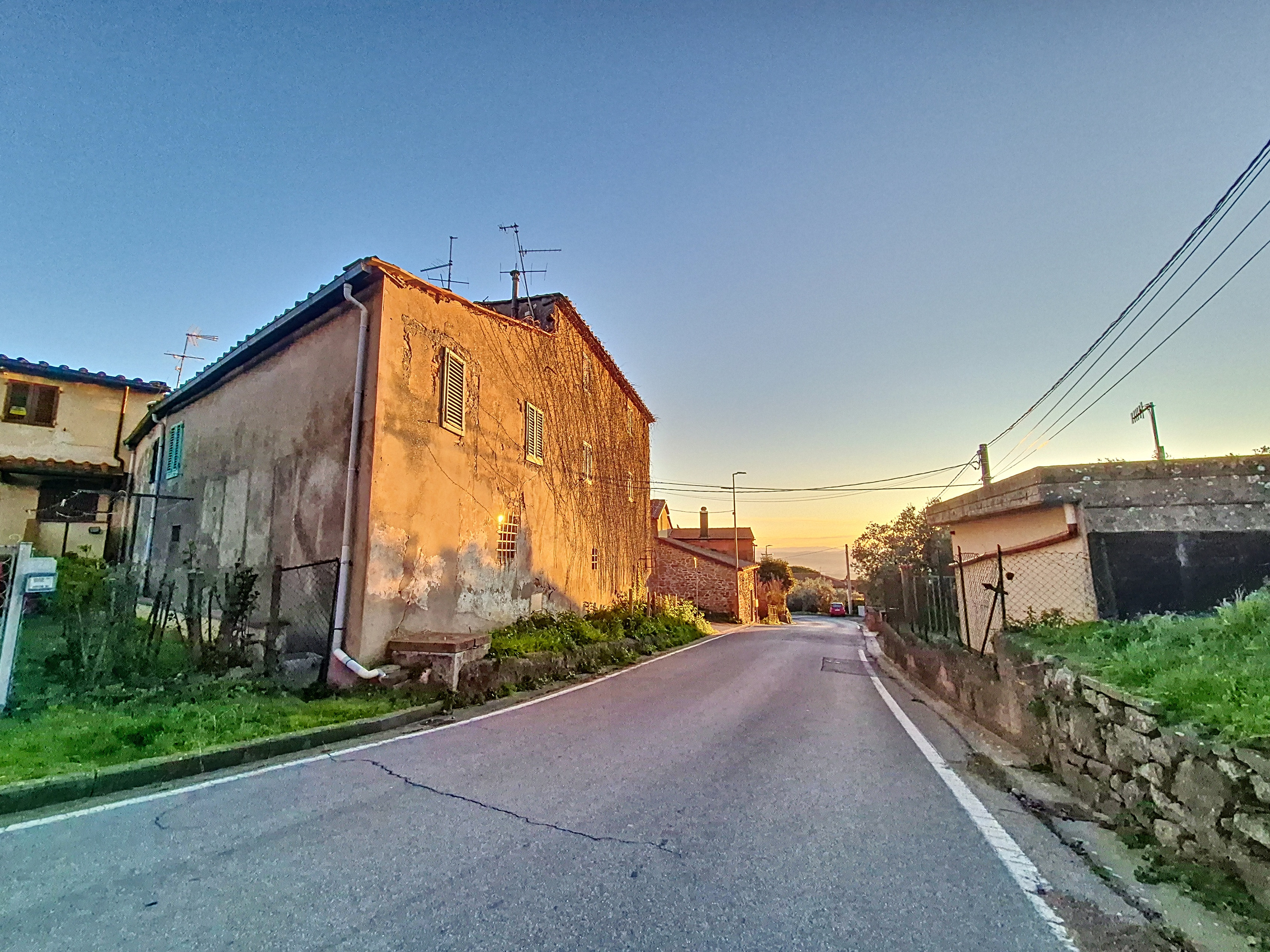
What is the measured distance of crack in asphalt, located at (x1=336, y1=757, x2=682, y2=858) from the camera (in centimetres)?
362

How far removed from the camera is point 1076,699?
492 cm

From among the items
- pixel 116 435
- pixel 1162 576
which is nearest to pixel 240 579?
pixel 1162 576

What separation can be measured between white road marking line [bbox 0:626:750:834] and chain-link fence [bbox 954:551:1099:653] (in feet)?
21.6

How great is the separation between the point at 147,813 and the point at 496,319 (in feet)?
35.6

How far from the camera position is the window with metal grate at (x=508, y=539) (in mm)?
12977

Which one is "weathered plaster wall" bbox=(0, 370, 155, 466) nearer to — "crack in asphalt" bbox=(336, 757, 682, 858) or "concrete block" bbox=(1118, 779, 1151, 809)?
"crack in asphalt" bbox=(336, 757, 682, 858)

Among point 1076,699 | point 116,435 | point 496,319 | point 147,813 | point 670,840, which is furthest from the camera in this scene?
point 116,435

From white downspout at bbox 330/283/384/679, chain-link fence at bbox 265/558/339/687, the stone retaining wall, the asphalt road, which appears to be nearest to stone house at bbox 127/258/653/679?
white downspout at bbox 330/283/384/679

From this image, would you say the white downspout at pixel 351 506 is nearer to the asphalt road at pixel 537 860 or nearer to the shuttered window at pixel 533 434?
the asphalt road at pixel 537 860

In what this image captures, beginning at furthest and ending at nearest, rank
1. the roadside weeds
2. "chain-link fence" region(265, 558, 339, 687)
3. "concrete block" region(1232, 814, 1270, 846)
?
1. "chain-link fence" region(265, 558, 339, 687)
2. "concrete block" region(1232, 814, 1270, 846)
3. the roadside weeds

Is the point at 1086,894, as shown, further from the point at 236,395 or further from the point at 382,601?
the point at 236,395

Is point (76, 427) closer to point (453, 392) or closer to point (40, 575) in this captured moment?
point (453, 392)

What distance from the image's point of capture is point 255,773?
5.25m

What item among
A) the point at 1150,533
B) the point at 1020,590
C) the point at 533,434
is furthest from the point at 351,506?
the point at 1150,533
